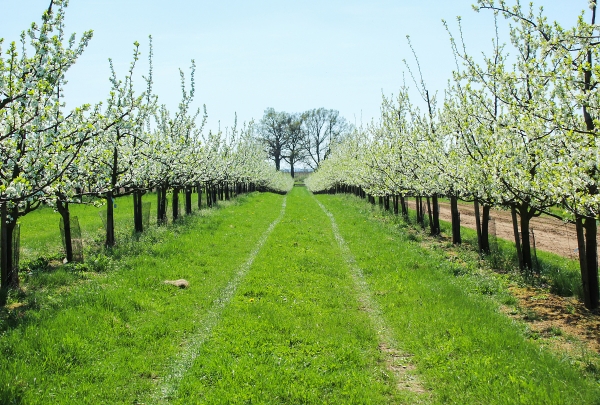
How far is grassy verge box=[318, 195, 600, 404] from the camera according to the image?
5422 millimetres

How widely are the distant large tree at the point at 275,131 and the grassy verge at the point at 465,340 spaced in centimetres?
9038

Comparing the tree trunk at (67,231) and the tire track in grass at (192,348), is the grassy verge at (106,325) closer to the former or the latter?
the tire track in grass at (192,348)

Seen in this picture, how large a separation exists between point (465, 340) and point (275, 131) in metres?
A: 96.8

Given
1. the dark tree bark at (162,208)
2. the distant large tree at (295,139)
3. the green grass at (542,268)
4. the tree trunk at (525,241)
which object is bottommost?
the green grass at (542,268)

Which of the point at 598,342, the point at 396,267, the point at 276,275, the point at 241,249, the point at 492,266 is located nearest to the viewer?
the point at 598,342

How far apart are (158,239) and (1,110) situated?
9216 mm

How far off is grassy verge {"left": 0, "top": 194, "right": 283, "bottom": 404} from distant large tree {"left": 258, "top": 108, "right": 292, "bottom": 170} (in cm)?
8924

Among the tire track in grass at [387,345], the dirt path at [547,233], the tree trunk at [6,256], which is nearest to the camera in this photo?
the tire track in grass at [387,345]

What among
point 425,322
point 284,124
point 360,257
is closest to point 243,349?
point 425,322

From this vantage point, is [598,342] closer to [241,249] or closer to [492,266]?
[492,266]

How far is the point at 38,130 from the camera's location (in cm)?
785


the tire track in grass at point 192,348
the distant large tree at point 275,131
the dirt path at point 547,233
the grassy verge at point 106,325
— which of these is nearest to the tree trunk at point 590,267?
the dirt path at point 547,233

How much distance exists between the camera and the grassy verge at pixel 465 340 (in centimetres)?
542

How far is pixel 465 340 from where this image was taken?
691 cm
